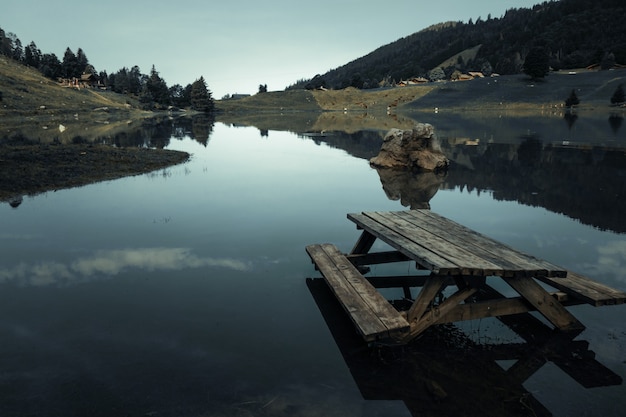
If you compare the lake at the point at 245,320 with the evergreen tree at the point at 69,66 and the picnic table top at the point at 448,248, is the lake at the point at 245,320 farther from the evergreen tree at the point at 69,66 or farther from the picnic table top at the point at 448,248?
the evergreen tree at the point at 69,66

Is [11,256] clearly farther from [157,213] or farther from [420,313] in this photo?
[420,313]

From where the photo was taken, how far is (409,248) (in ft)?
21.7

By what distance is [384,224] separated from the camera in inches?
326

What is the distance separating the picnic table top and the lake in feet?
3.83

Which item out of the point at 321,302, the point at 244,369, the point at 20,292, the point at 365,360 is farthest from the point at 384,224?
the point at 20,292

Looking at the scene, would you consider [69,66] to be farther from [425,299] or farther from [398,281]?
[425,299]

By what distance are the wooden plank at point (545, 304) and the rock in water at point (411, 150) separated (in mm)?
16241

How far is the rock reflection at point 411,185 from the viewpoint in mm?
15411

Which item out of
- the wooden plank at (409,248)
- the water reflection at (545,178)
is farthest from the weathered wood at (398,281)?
the water reflection at (545,178)

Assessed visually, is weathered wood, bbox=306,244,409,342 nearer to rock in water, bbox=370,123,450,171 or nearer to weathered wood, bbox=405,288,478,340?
weathered wood, bbox=405,288,478,340

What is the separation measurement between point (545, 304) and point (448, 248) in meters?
1.69

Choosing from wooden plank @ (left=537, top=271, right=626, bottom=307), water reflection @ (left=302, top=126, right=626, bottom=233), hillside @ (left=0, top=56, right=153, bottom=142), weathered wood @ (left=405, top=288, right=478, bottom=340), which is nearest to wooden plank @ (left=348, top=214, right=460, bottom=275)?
weathered wood @ (left=405, top=288, right=478, bottom=340)

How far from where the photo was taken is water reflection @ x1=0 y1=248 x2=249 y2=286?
26.3 feet

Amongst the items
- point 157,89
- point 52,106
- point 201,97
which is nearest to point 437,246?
point 52,106
